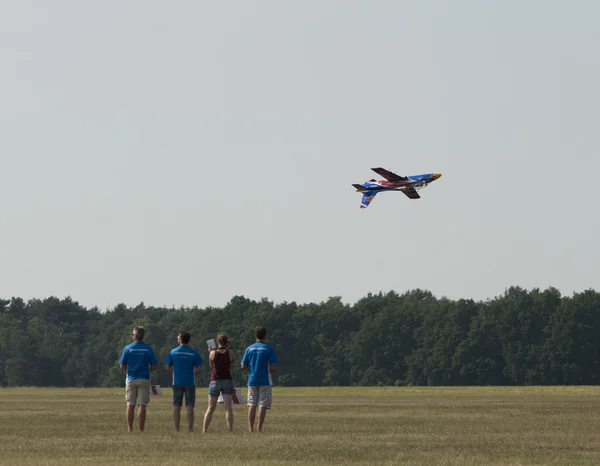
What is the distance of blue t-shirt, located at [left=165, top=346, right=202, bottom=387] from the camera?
24.4 m

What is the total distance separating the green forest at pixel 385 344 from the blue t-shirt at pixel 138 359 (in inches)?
4596

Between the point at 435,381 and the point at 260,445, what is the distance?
134393 mm

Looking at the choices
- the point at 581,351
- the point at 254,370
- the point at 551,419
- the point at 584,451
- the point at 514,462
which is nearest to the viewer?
the point at 514,462

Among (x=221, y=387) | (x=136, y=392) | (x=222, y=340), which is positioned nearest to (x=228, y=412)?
(x=221, y=387)

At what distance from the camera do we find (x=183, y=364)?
24.4m

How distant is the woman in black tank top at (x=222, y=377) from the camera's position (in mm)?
24141

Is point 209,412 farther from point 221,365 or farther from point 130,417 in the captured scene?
point 130,417

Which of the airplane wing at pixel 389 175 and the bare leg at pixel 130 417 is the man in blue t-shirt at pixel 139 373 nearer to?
the bare leg at pixel 130 417

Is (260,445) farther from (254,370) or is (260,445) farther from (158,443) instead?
(254,370)

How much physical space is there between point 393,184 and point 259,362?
46229 millimetres

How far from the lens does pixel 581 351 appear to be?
476 ft

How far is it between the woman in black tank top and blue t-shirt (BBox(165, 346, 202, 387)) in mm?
349

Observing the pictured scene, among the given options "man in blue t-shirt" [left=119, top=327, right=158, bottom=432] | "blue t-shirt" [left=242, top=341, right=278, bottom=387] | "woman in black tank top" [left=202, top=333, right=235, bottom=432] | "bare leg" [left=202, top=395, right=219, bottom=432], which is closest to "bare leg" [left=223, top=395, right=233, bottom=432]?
"woman in black tank top" [left=202, top=333, right=235, bottom=432]

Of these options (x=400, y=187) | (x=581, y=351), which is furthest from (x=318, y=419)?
(x=581, y=351)
